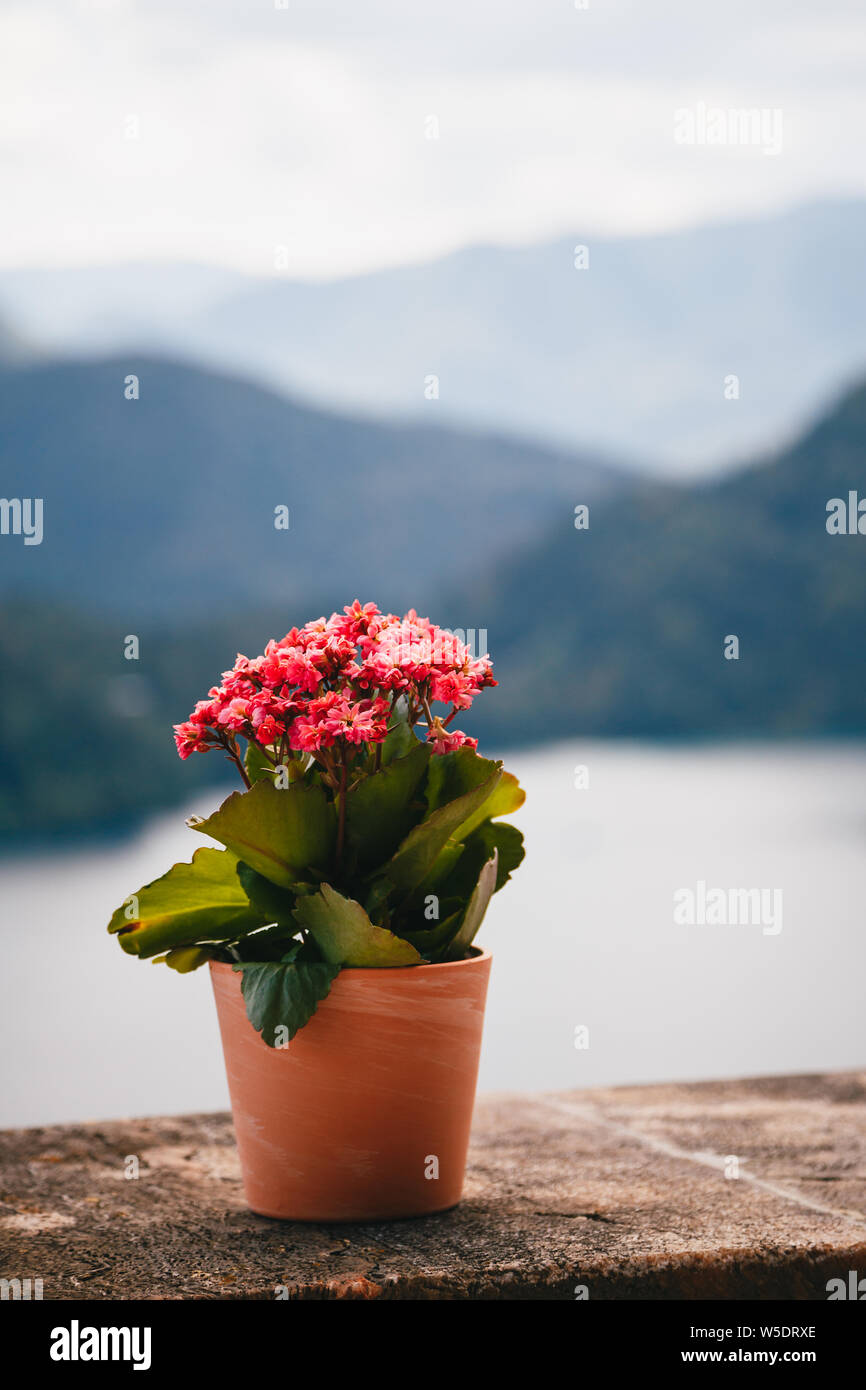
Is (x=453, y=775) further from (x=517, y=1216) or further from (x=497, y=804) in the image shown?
(x=517, y=1216)

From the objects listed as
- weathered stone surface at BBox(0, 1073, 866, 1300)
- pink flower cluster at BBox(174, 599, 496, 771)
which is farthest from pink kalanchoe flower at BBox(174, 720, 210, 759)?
weathered stone surface at BBox(0, 1073, 866, 1300)

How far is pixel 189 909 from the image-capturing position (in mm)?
1541

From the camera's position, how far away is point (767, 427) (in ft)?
28.1

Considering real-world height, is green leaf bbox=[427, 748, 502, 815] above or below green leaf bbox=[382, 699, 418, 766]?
below

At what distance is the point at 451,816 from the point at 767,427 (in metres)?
7.61

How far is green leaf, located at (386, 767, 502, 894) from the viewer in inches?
56.5

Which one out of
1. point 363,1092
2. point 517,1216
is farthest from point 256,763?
point 517,1216

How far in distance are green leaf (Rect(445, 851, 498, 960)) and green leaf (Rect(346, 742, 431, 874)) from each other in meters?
0.10

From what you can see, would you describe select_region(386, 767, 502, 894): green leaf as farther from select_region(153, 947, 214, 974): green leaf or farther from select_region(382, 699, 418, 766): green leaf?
select_region(153, 947, 214, 974): green leaf

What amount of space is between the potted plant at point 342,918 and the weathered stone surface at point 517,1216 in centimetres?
10

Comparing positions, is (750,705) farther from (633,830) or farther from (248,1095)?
(248,1095)

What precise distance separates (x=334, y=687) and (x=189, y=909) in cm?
30

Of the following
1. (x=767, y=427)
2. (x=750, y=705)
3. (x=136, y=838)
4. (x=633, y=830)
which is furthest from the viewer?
(x=750, y=705)
